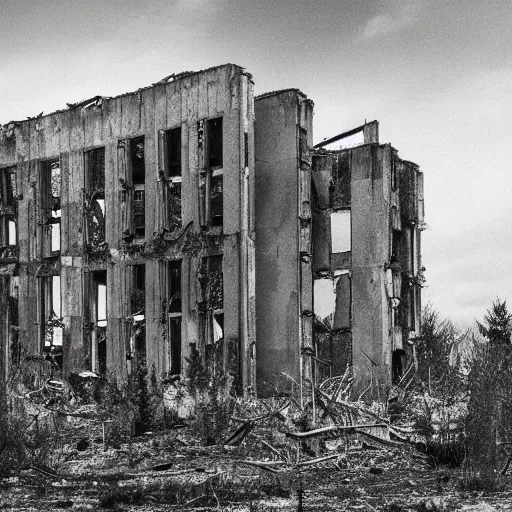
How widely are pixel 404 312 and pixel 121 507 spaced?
1535 centimetres

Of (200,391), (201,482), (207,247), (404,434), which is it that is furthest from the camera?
(207,247)

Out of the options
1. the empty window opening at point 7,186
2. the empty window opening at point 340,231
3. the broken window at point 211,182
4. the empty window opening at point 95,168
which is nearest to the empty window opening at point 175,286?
the broken window at point 211,182

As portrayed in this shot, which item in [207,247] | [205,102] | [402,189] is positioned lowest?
[207,247]

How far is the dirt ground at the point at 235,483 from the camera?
980 cm

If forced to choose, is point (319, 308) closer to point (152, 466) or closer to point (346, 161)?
point (346, 161)

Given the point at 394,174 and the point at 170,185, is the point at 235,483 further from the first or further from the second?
the point at 394,174

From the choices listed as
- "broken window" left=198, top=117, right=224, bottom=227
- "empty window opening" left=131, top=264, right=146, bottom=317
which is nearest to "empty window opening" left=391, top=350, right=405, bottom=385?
"broken window" left=198, top=117, right=224, bottom=227

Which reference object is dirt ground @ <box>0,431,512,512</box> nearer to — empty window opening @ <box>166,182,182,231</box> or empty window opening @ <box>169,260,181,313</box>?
empty window opening @ <box>169,260,181,313</box>

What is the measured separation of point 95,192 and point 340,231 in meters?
6.29

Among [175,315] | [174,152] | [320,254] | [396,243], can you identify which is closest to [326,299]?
[320,254]

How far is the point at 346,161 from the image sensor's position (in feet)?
72.7

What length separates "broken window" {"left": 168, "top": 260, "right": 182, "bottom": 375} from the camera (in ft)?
68.1

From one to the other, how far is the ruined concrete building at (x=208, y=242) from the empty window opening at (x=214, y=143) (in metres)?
0.04

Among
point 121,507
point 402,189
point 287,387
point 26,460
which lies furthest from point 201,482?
point 402,189
